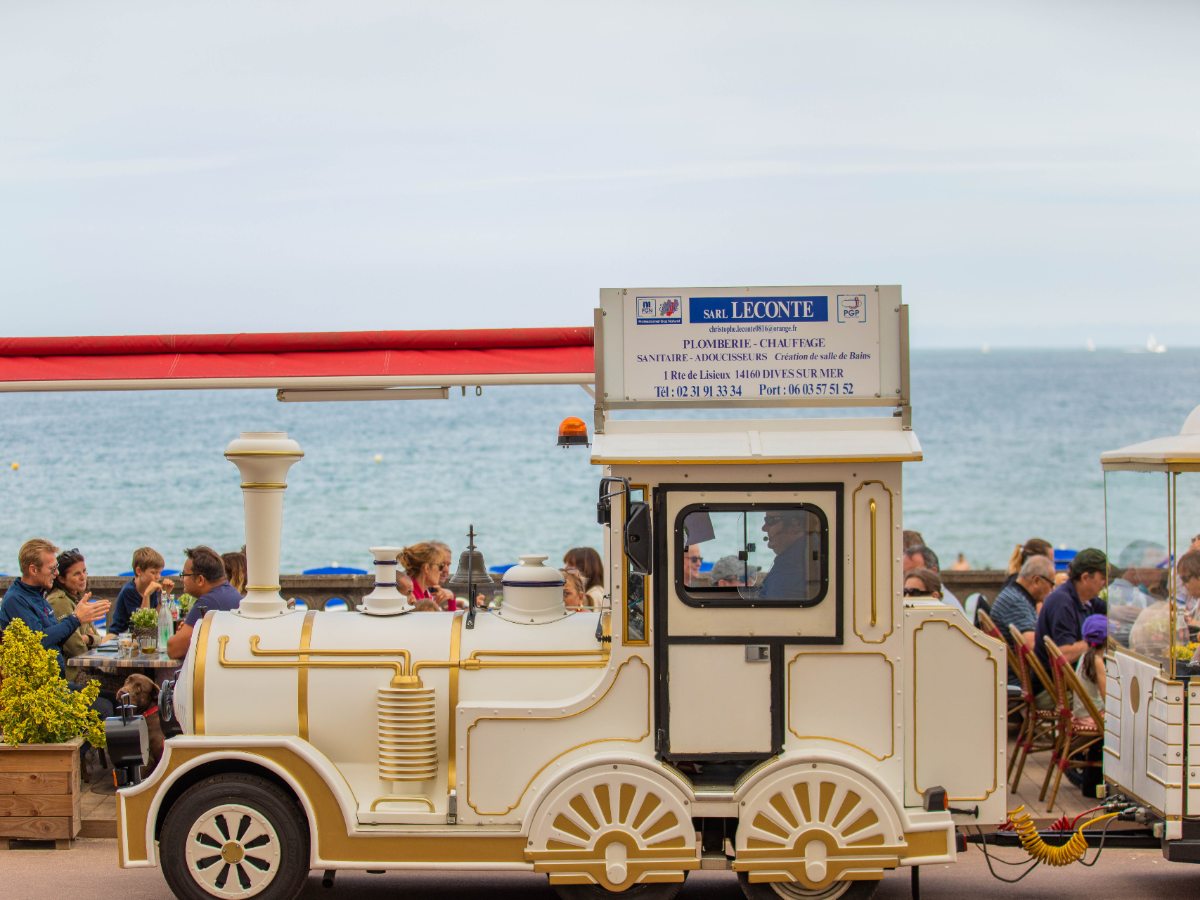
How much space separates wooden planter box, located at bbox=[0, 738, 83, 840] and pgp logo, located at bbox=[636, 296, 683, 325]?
4.35 m

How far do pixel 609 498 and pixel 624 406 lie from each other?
1.65 feet

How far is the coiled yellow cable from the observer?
24.8ft

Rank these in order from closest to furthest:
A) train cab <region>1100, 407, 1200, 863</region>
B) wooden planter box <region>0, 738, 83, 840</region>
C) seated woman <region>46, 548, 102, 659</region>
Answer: train cab <region>1100, 407, 1200, 863</region>
wooden planter box <region>0, 738, 83, 840</region>
seated woman <region>46, 548, 102, 659</region>

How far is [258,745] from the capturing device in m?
7.36

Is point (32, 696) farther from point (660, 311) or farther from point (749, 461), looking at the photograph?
point (749, 461)

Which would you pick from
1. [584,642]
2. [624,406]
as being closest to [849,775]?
[584,642]

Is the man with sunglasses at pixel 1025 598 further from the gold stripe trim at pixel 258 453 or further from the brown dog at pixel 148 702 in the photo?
the brown dog at pixel 148 702

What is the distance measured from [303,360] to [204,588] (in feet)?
6.88

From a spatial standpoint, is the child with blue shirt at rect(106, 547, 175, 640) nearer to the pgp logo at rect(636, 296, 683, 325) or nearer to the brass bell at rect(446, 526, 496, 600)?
the brass bell at rect(446, 526, 496, 600)

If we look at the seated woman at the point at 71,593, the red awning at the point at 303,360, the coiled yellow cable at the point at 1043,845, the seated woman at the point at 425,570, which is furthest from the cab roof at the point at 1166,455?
the seated woman at the point at 71,593

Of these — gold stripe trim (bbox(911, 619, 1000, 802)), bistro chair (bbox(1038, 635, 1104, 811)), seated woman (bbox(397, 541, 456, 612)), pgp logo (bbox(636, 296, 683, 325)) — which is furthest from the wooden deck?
pgp logo (bbox(636, 296, 683, 325))

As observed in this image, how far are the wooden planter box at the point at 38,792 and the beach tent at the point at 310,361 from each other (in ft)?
7.47

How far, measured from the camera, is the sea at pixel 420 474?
183 ft

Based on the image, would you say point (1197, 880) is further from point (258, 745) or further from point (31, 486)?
point (31, 486)
